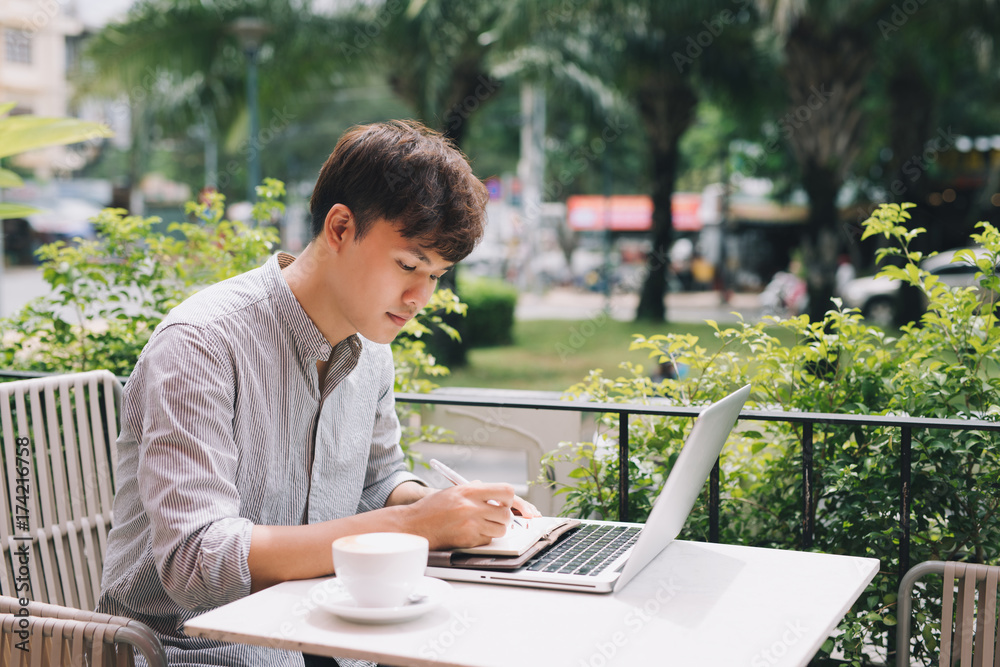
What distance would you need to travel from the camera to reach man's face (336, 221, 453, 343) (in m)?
1.63

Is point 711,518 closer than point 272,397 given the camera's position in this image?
No

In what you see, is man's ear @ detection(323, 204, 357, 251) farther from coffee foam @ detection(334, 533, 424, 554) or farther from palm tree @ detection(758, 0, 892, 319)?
palm tree @ detection(758, 0, 892, 319)

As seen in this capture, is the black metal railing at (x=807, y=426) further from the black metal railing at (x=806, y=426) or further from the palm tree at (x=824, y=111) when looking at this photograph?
the palm tree at (x=824, y=111)

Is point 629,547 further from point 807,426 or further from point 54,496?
point 54,496

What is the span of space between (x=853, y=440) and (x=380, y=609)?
1.73 m

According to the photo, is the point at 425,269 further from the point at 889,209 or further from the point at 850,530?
the point at 889,209


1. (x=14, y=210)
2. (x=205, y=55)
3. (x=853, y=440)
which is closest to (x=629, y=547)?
(x=853, y=440)

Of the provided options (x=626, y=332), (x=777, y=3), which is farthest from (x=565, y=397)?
(x=626, y=332)

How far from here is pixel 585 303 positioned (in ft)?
95.7

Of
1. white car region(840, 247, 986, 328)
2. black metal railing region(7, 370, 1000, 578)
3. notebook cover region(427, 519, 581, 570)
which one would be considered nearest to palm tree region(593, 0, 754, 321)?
white car region(840, 247, 986, 328)

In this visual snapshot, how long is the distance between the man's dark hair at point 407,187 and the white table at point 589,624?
2.03 ft

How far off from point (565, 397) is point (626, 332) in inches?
615

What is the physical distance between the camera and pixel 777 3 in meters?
9.88

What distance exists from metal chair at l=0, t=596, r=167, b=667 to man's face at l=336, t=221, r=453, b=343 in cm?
65
